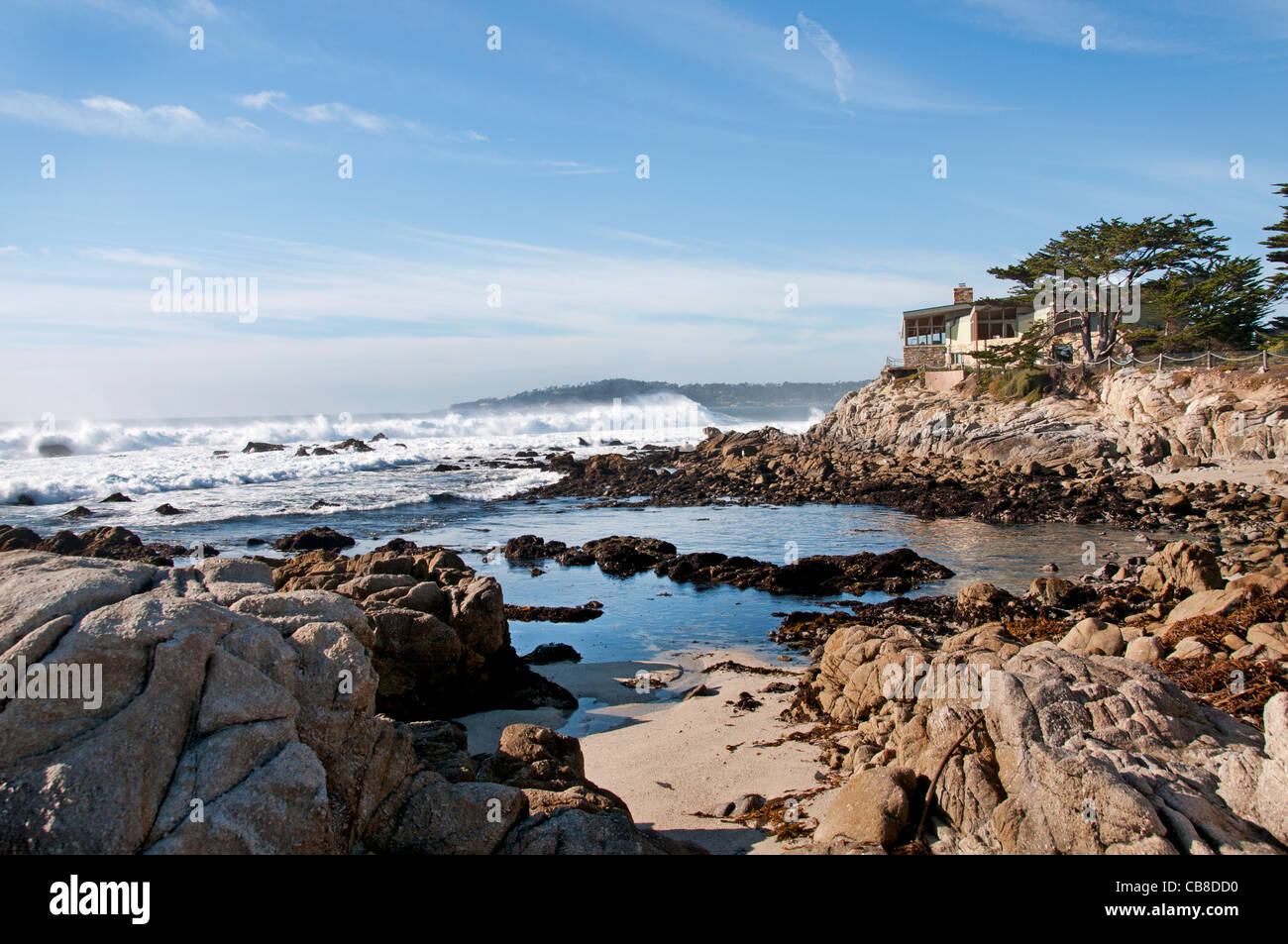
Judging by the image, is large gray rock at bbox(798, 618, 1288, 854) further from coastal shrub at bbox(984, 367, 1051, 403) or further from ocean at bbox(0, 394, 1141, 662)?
coastal shrub at bbox(984, 367, 1051, 403)

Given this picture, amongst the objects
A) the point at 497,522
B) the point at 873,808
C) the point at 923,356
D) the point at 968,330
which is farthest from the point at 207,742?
the point at 923,356

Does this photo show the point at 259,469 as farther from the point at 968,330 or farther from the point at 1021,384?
the point at 968,330

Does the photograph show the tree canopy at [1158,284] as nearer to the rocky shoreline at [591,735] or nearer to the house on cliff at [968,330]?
the house on cliff at [968,330]

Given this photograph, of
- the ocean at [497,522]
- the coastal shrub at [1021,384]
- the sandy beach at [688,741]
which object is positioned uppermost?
the coastal shrub at [1021,384]

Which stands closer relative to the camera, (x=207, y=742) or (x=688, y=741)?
(x=207, y=742)

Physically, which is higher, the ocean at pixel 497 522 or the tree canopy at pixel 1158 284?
the tree canopy at pixel 1158 284

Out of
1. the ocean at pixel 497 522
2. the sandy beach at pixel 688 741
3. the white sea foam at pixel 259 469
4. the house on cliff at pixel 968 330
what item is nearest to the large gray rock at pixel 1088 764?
the sandy beach at pixel 688 741

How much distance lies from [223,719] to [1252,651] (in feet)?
30.7

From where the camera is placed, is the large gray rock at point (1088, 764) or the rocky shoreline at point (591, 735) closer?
the rocky shoreline at point (591, 735)

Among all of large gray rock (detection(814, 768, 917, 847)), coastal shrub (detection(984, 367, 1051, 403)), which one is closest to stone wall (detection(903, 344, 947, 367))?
coastal shrub (detection(984, 367, 1051, 403))

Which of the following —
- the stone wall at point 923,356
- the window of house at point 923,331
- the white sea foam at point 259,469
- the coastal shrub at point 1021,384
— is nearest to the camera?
the white sea foam at point 259,469
